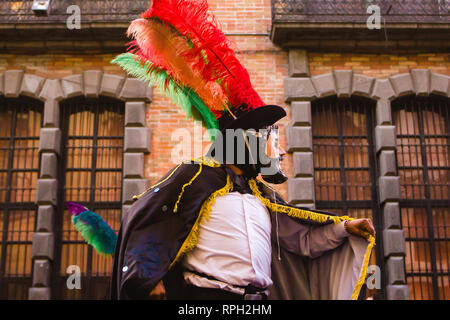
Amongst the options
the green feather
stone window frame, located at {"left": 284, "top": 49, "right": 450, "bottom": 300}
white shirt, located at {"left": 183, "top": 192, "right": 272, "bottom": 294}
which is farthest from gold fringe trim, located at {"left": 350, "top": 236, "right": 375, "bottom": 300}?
stone window frame, located at {"left": 284, "top": 49, "right": 450, "bottom": 300}

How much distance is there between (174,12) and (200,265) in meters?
1.62

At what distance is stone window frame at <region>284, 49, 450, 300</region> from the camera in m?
8.33

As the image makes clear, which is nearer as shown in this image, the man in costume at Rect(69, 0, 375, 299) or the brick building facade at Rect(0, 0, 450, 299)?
the man in costume at Rect(69, 0, 375, 299)

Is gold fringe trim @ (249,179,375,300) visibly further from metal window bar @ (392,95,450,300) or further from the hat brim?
metal window bar @ (392,95,450,300)

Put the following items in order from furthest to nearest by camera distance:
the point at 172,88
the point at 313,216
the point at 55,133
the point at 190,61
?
the point at 55,133 < the point at 313,216 < the point at 172,88 < the point at 190,61

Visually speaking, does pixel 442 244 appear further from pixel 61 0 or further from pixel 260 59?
pixel 61 0

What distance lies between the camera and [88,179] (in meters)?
8.88

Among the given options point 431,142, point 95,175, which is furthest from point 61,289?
point 431,142

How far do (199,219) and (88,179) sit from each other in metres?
5.97

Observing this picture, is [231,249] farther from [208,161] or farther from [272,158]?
[272,158]

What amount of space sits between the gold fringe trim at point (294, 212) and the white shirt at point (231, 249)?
25 centimetres

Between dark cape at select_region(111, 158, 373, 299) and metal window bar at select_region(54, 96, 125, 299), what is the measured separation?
5.34 meters

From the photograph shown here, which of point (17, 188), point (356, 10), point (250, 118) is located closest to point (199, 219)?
point (250, 118)

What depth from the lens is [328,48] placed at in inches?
363
